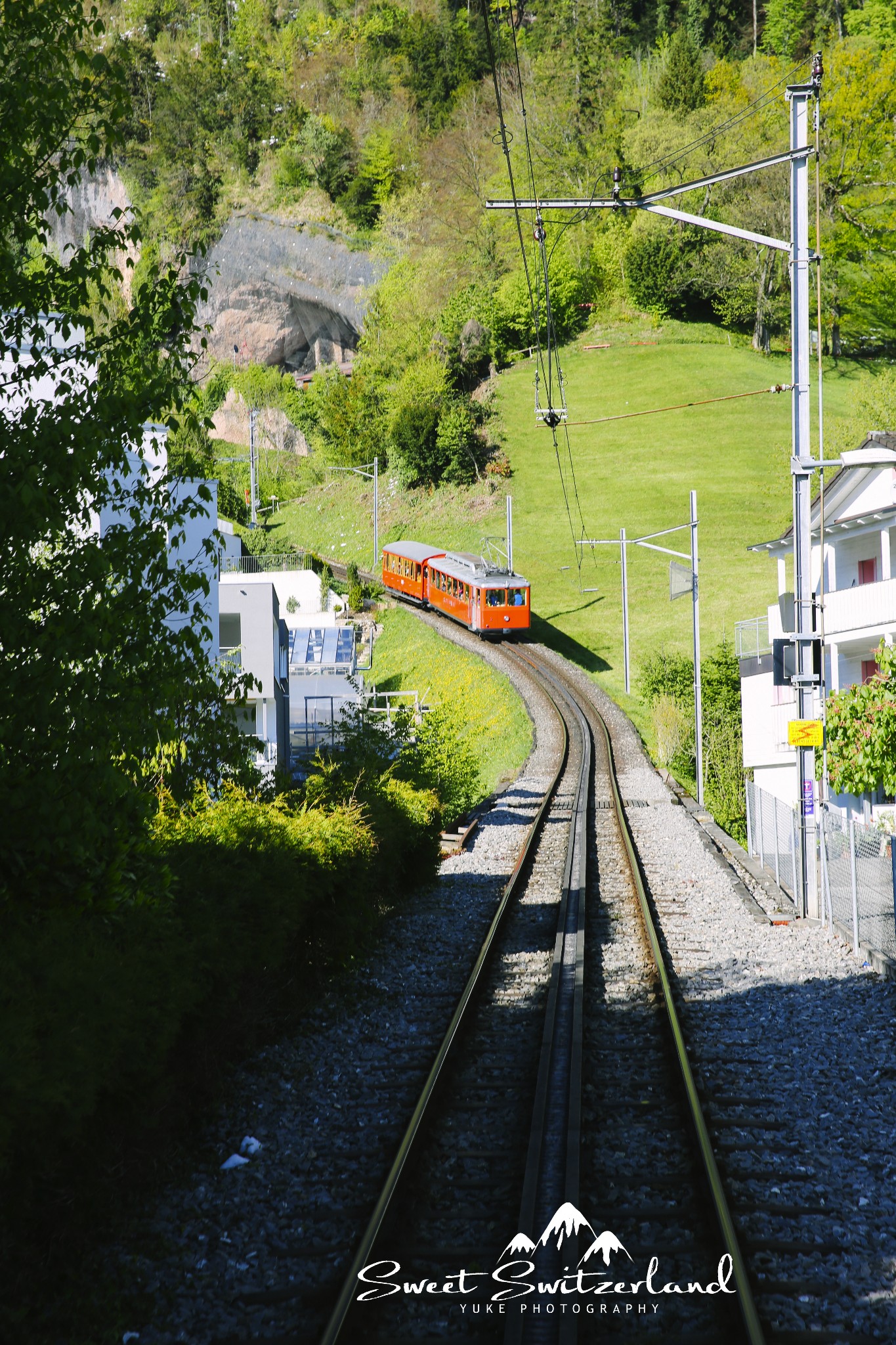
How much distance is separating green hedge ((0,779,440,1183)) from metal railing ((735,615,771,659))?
75.7 feet

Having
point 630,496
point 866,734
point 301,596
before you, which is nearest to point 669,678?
point 866,734

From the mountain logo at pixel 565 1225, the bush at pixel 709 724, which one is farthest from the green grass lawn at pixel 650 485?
the mountain logo at pixel 565 1225

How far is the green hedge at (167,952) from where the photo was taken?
5.03m

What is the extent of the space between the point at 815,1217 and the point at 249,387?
4002 inches

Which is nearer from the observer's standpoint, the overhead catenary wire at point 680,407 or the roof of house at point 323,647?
the roof of house at point 323,647

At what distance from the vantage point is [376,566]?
6762 centimetres

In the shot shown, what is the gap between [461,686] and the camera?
126 feet

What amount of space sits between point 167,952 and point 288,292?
344 feet

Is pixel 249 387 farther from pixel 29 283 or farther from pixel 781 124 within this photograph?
pixel 29 283

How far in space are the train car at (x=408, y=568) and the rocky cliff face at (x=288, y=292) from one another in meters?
47.7

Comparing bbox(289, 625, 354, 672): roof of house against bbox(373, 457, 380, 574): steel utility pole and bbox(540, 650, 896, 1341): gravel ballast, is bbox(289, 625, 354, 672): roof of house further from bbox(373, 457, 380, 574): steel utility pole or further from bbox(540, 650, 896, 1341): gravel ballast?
bbox(540, 650, 896, 1341): gravel ballast

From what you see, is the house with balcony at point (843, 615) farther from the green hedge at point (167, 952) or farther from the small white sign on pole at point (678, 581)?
the green hedge at point (167, 952)

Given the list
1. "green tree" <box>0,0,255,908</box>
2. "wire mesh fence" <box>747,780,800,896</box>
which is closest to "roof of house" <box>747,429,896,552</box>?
"wire mesh fence" <box>747,780,800,896</box>

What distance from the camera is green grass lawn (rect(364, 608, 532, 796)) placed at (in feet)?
113
